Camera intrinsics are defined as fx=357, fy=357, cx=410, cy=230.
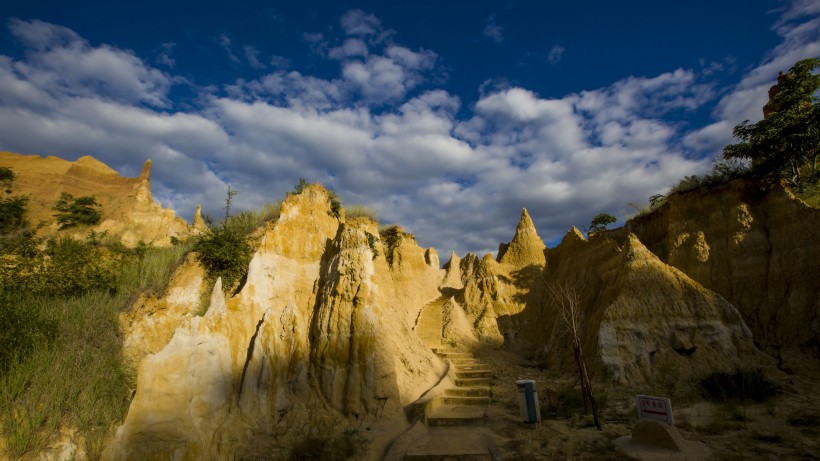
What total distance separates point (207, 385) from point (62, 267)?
16.9ft

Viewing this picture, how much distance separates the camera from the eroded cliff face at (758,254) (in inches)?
438

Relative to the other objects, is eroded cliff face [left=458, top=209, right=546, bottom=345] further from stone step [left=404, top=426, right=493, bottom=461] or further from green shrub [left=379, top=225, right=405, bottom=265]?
stone step [left=404, top=426, right=493, bottom=461]

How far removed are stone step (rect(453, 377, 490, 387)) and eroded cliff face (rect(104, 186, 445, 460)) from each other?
1.06m

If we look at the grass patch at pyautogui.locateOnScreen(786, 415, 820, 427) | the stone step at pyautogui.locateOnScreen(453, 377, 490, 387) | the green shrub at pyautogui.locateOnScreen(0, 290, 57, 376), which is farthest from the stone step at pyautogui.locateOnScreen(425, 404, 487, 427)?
the green shrub at pyautogui.locateOnScreen(0, 290, 57, 376)

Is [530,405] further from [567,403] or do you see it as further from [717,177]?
[717,177]

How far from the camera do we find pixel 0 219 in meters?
24.6

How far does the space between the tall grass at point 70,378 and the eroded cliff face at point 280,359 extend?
1.51ft

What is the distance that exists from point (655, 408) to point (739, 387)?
169 inches

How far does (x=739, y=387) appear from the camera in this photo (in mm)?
9172

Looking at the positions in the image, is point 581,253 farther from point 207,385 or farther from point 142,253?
point 142,253

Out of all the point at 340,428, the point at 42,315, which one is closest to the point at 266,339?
the point at 340,428

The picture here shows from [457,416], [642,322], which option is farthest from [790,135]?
[457,416]

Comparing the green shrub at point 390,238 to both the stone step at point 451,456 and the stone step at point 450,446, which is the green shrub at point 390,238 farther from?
the stone step at point 451,456

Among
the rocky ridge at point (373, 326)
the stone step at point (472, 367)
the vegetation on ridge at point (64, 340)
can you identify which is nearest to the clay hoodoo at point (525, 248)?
the rocky ridge at point (373, 326)
